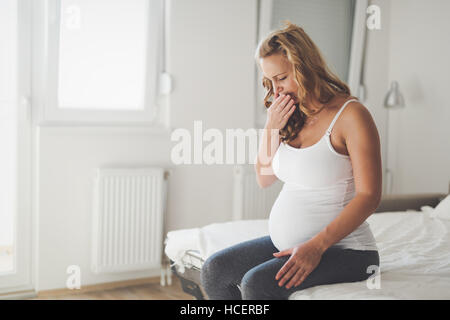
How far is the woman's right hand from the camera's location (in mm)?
1266

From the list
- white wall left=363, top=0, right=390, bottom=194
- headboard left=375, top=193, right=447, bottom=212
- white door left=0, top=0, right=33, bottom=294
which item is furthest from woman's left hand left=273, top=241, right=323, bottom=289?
white wall left=363, top=0, right=390, bottom=194

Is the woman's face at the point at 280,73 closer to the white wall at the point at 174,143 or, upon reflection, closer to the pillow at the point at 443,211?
the pillow at the point at 443,211

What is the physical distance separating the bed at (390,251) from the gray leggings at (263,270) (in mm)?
32

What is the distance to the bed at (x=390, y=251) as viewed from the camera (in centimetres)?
115

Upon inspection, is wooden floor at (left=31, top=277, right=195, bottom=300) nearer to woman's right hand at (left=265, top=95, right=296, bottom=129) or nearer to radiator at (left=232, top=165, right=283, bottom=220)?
radiator at (left=232, top=165, right=283, bottom=220)

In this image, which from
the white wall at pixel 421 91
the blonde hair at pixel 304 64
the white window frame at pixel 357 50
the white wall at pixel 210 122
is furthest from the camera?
the white window frame at pixel 357 50

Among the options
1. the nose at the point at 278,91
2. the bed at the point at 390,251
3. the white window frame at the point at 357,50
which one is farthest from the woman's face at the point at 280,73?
the white window frame at the point at 357,50

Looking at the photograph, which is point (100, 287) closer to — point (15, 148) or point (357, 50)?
point (15, 148)

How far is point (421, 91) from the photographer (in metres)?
3.25

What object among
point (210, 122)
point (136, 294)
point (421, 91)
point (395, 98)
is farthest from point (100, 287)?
point (421, 91)

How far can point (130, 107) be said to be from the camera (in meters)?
2.72
